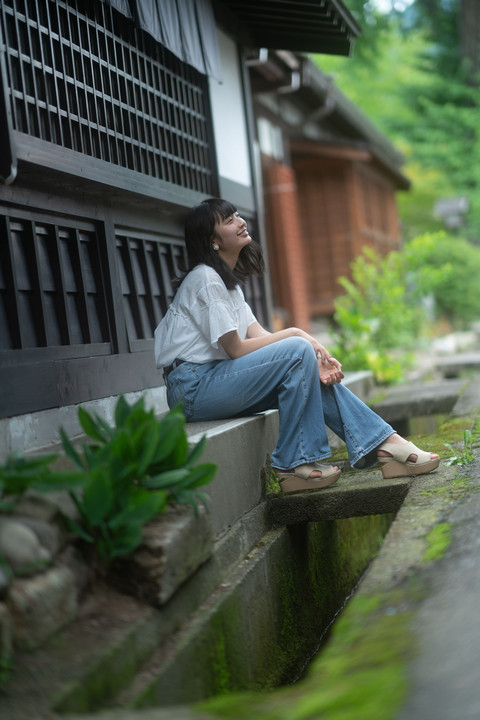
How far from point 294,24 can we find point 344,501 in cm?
462

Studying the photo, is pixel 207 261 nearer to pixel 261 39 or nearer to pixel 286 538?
pixel 286 538

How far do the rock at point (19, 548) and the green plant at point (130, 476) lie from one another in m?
0.20

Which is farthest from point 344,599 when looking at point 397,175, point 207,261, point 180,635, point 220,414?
point 397,175

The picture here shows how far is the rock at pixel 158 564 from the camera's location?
2576mm

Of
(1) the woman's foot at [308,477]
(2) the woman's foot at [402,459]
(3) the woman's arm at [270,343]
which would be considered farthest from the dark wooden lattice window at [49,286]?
(2) the woman's foot at [402,459]

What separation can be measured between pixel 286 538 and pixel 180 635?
1451 millimetres

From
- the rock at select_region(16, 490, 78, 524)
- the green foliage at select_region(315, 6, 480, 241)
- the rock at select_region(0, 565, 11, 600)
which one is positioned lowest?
the rock at select_region(0, 565, 11, 600)

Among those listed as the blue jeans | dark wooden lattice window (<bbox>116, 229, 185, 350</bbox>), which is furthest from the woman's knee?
dark wooden lattice window (<bbox>116, 229, 185, 350</bbox>)

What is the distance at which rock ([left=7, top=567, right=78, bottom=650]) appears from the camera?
7.13ft

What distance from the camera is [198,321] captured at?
3.97m

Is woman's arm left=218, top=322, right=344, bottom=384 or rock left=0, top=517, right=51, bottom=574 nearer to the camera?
rock left=0, top=517, right=51, bottom=574

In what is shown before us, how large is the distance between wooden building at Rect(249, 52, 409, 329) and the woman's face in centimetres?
416

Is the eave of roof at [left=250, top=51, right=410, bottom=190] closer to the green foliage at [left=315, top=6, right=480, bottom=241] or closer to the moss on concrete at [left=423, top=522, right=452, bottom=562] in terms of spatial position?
the green foliage at [left=315, top=6, right=480, bottom=241]

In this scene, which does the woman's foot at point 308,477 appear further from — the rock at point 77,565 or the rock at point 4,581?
the rock at point 4,581
